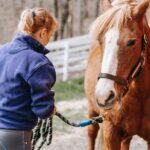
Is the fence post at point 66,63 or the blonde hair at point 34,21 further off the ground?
the blonde hair at point 34,21

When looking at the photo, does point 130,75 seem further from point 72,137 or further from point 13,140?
point 72,137

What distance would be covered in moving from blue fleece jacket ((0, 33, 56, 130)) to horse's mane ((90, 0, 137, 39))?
57 cm

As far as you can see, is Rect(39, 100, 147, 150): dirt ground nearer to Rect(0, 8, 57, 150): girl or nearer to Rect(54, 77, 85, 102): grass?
Rect(54, 77, 85, 102): grass

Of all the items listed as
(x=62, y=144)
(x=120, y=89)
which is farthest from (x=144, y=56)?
(x=62, y=144)

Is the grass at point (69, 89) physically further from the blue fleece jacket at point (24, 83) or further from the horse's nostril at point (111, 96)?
the blue fleece jacket at point (24, 83)

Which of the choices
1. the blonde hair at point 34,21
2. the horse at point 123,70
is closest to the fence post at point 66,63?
the horse at point 123,70

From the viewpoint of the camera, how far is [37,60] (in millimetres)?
3504

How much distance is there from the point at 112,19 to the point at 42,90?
87 centimetres

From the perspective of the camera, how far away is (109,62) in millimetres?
3914

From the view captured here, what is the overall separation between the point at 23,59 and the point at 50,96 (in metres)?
0.30

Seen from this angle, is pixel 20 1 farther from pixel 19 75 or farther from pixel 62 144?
pixel 19 75

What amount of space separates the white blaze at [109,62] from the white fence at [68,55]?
9807 millimetres

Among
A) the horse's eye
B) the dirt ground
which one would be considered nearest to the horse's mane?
the horse's eye

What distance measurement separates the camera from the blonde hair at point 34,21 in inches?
143
